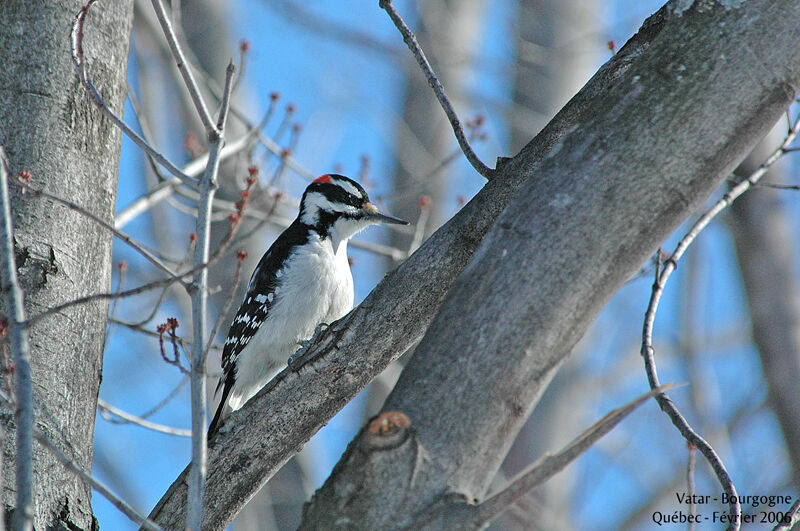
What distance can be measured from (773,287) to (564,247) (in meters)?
4.22

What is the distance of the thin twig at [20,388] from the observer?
1451mm

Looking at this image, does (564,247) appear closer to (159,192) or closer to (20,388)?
(20,388)

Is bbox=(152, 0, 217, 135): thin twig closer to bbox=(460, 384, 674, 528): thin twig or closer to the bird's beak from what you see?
bbox=(460, 384, 674, 528): thin twig

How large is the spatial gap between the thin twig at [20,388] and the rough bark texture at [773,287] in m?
4.71

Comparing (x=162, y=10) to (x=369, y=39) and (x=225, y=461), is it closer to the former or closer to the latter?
(x=225, y=461)

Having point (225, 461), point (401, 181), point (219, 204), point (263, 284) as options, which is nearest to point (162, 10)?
point (225, 461)

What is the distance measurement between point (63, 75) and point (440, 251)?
156cm

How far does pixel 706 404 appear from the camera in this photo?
23.5 ft

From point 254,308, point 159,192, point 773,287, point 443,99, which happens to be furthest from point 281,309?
point 773,287

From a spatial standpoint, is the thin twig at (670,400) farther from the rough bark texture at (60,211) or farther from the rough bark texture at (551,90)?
the rough bark texture at (551,90)

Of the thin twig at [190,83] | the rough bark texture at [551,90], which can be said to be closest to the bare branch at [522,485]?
the thin twig at [190,83]

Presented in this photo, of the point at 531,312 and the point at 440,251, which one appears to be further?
the point at 440,251

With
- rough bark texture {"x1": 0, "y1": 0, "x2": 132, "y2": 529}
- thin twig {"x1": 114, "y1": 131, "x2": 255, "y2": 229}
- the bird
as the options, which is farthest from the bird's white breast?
rough bark texture {"x1": 0, "y1": 0, "x2": 132, "y2": 529}

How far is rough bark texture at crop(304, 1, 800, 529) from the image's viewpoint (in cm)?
164
